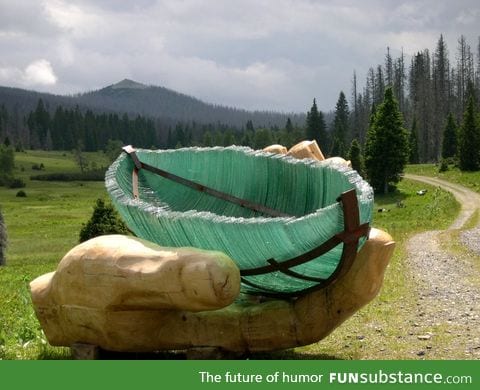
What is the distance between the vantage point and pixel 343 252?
760 cm

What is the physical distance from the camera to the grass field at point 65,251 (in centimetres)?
998

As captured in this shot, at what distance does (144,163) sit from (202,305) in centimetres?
509

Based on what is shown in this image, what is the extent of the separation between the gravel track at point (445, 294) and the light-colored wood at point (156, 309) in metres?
1.93

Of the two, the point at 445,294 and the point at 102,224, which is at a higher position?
the point at 102,224

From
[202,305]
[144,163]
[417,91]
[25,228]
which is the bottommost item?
[25,228]

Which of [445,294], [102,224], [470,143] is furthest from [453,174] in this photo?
[445,294]

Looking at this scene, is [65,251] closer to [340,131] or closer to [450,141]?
[450,141]

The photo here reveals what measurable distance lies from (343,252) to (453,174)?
164 feet

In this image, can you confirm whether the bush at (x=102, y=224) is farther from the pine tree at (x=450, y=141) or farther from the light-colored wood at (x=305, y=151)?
the pine tree at (x=450, y=141)

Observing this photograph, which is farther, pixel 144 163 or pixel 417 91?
pixel 417 91

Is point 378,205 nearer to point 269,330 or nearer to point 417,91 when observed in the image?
point 269,330

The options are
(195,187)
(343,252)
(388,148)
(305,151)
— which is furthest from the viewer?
(388,148)

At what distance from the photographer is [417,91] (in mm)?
90438

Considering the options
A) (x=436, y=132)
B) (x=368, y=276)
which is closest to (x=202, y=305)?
(x=368, y=276)
